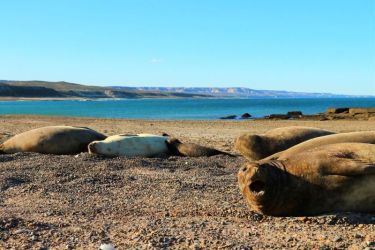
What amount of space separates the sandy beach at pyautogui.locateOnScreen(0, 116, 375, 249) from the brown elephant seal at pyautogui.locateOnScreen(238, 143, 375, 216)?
15cm

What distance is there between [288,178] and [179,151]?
5836 mm

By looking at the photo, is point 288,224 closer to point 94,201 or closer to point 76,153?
point 94,201

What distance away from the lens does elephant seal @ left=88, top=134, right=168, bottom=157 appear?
10648 millimetres

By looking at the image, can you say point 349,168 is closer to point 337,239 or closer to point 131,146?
point 337,239

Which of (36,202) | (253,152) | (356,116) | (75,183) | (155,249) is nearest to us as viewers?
(155,249)

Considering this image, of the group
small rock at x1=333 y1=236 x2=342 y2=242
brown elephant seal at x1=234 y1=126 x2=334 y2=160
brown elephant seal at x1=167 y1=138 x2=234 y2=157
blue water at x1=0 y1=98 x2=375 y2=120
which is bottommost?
blue water at x1=0 y1=98 x2=375 y2=120

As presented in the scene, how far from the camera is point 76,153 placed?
11461 mm

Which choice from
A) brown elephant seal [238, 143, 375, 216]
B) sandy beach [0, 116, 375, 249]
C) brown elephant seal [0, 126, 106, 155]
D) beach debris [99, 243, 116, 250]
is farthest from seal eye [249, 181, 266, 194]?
brown elephant seal [0, 126, 106, 155]

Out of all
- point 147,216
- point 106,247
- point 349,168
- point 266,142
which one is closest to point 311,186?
point 349,168

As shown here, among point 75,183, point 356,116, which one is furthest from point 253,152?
point 356,116

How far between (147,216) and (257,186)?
121 centimetres

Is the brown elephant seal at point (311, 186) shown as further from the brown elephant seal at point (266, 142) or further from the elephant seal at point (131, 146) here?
the elephant seal at point (131, 146)

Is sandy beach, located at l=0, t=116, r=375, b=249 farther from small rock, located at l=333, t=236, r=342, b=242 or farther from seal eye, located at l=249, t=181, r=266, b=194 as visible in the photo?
seal eye, located at l=249, t=181, r=266, b=194

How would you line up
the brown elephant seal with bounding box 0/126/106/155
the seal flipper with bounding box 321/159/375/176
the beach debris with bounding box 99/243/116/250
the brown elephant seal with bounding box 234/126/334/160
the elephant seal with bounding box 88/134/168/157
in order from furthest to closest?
the brown elephant seal with bounding box 0/126/106/155, the elephant seal with bounding box 88/134/168/157, the brown elephant seal with bounding box 234/126/334/160, the seal flipper with bounding box 321/159/375/176, the beach debris with bounding box 99/243/116/250
